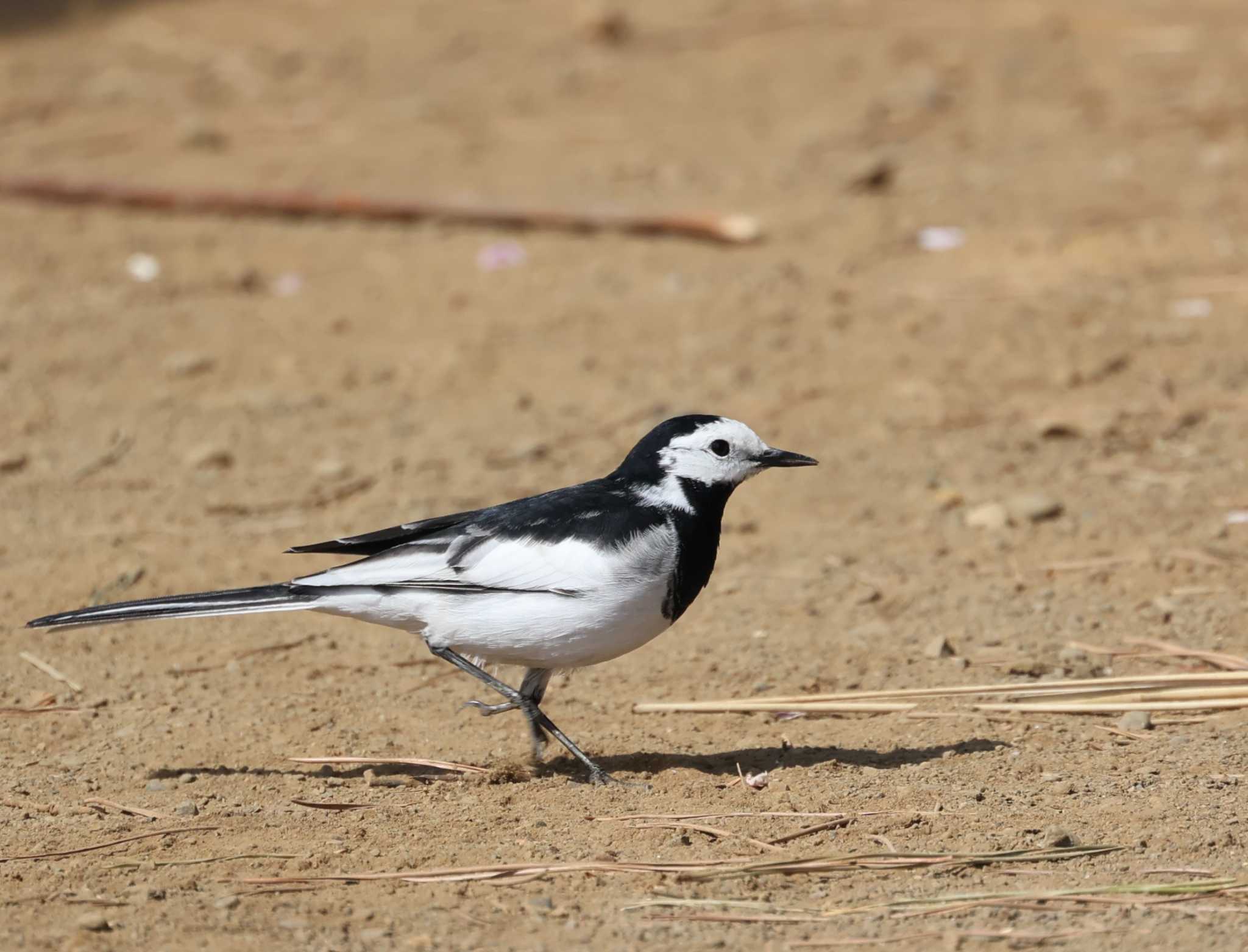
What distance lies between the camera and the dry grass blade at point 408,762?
15.0ft

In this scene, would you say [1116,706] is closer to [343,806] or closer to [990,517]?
[990,517]

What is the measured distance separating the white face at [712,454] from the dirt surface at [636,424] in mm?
775

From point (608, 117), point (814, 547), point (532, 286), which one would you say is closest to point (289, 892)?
point (814, 547)

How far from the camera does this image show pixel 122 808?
427cm

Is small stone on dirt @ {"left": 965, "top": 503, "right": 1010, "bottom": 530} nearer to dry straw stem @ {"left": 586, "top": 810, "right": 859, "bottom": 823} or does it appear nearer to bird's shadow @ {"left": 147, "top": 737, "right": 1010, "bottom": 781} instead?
bird's shadow @ {"left": 147, "top": 737, "right": 1010, "bottom": 781}

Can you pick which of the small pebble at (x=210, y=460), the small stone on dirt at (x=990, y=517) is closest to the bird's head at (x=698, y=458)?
the small stone on dirt at (x=990, y=517)

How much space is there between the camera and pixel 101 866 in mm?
3904

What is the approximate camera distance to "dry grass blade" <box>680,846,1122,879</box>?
3.86 meters

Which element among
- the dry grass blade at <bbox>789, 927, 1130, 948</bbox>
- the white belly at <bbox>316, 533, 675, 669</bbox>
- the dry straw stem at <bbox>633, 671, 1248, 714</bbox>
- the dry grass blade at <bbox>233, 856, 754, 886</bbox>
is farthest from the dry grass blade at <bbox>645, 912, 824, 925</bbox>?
the dry straw stem at <bbox>633, 671, 1248, 714</bbox>

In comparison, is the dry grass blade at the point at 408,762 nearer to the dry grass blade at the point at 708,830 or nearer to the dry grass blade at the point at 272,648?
the dry grass blade at the point at 708,830

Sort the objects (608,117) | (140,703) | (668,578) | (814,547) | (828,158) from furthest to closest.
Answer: (608,117), (828,158), (814,547), (140,703), (668,578)

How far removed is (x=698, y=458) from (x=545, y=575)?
58 centimetres

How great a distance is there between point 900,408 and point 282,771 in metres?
3.69

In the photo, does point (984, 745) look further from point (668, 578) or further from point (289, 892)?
point (289, 892)
